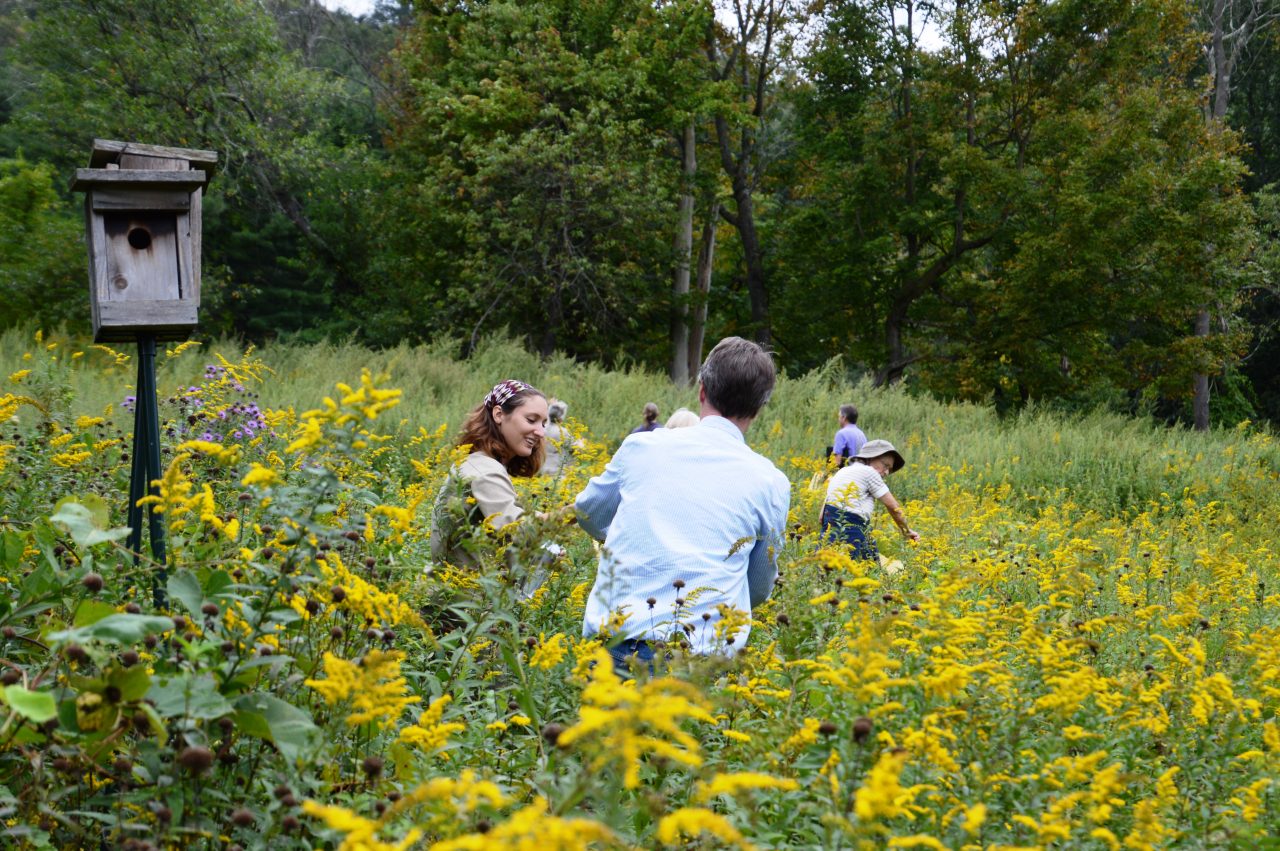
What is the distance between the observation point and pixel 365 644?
2428 millimetres

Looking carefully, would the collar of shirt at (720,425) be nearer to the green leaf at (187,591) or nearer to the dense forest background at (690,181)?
the green leaf at (187,591)

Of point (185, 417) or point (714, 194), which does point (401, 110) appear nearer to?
point (714, 194)

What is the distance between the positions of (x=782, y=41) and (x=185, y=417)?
2147cm

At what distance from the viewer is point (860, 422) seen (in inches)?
648

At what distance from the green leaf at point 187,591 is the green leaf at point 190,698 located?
161 mm

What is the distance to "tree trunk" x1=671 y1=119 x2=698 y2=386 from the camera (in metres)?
22.9

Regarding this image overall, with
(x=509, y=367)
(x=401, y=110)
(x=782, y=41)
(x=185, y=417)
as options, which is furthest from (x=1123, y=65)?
(x=185, y=417)

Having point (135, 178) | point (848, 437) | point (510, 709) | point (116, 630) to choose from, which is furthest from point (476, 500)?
point (848, 437)

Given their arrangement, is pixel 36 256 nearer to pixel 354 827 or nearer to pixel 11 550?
pixel 11 550

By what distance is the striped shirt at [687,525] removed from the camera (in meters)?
3.08

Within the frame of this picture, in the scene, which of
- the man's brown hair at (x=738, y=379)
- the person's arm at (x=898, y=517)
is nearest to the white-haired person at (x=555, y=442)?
the man's brown hair at (x=738, y=379)

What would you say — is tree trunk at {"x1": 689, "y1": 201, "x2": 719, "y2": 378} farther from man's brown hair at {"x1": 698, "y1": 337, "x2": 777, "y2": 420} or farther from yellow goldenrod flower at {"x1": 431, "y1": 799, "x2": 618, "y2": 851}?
yellow goldenrod flower at {"x1": 431, "y1": 799, "x2": 618, "y2": 851}

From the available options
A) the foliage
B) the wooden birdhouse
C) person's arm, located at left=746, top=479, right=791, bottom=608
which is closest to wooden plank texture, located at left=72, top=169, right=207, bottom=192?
the wooden birdhouse

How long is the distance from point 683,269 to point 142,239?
66.2 ft
